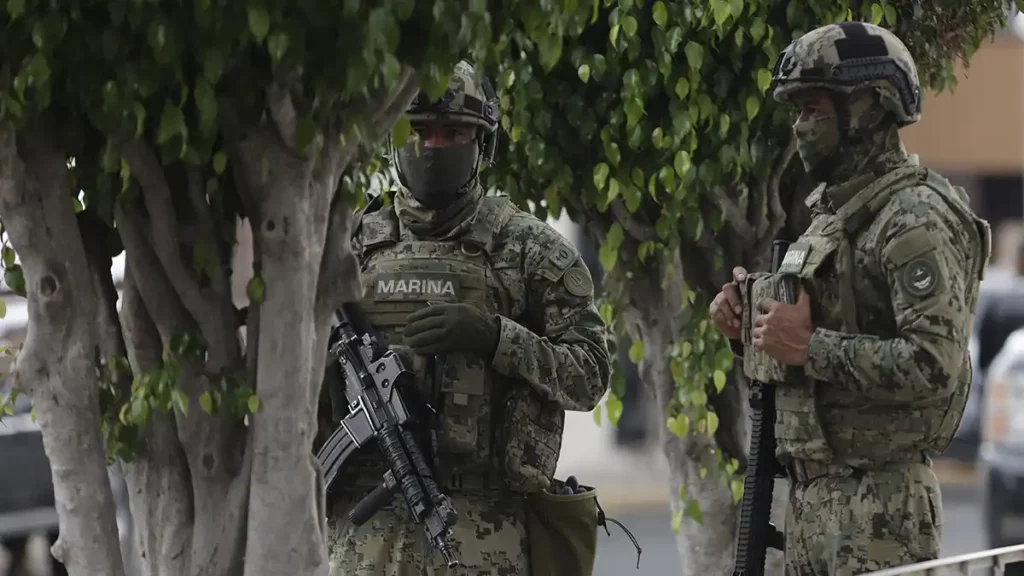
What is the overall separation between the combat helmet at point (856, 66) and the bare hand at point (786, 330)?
1.45ft

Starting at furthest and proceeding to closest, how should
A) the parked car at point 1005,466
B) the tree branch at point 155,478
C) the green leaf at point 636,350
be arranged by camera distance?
the parked car at point 1005,466 → the green leaf at point 636,350 → the tree branch at point 155,478

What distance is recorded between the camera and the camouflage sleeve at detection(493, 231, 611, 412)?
A: 3822mm

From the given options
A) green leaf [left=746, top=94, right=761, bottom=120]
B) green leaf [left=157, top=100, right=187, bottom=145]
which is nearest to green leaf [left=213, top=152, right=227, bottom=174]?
green leaf [left=157, top=100, right=187, bottom=145]

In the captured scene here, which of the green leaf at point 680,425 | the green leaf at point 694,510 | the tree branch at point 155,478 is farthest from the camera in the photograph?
the green leaf at point 694,510

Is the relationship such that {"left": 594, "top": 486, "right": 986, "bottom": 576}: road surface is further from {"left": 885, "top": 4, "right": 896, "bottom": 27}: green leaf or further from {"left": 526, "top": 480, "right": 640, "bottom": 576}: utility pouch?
{"left": 526, "top": 480, "right": 640, "bottom": 576}: utility pouch

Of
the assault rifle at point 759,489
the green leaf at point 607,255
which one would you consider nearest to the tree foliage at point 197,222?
the assault rifle at point 759,489

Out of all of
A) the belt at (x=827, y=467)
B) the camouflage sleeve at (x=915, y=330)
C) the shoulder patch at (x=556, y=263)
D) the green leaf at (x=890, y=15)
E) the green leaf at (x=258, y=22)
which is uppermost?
the green leaf at (x=890, y=15)

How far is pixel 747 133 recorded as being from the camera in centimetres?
457

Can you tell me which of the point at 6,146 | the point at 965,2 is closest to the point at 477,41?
the point at 6,146

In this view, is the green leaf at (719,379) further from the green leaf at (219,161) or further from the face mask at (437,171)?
the green leaf at (219,161)

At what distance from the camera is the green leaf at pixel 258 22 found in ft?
8.32

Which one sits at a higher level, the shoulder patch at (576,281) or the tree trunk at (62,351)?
the shoulder patch at (576,281)

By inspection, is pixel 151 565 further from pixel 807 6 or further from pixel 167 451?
pixel 807 6

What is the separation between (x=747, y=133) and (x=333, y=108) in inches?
77.1
